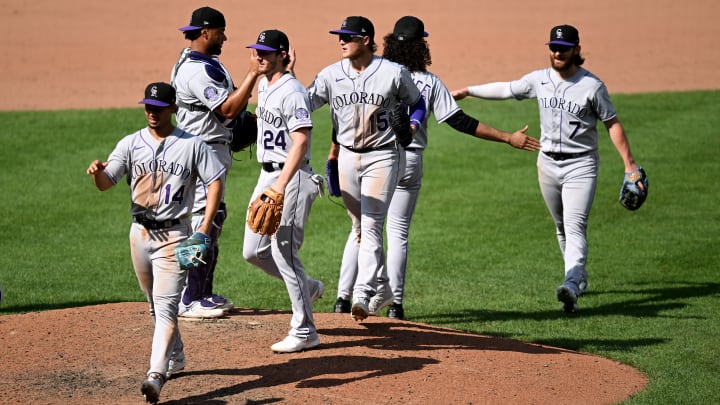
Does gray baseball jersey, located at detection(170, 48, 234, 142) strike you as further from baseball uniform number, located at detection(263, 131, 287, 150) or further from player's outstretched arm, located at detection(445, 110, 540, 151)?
player's outstretched arm, located at detection(445, 110, 540, 151)

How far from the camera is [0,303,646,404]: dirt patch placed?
594 cm

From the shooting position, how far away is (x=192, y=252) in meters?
5.66

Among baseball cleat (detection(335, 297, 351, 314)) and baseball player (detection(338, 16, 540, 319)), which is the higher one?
baseball player (detection(338, 16, 540, 319))

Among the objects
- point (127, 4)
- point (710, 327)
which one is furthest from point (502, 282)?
point (127, 4)

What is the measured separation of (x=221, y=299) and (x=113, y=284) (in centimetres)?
237

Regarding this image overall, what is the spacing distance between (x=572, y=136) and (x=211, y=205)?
3740 millimetres

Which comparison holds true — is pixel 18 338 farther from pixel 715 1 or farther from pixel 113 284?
pixel 715 1

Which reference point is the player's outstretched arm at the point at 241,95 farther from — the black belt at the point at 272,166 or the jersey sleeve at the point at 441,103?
the jersey sleeve at the point at 441,103

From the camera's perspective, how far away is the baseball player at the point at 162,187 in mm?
5840

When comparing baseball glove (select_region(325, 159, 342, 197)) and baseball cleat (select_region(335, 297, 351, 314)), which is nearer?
baseball glove (select_region(325, 159, 342, 197))

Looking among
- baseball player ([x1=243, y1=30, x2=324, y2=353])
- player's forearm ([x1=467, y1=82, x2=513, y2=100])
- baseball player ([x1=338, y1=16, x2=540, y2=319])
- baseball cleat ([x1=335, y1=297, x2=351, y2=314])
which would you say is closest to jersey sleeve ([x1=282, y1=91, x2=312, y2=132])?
baseball player ([x1=243, y1=30, x2=324, y2=353])

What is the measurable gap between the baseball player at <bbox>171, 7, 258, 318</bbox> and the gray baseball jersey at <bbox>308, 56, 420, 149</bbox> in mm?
669

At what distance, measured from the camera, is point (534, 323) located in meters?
8.27

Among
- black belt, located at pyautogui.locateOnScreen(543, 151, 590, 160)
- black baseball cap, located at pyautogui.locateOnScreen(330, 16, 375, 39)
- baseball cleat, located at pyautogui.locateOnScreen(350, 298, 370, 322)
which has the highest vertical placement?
black baseball cap, located at pyautogui.locateOnScreen(330, 16, 375, 39)
